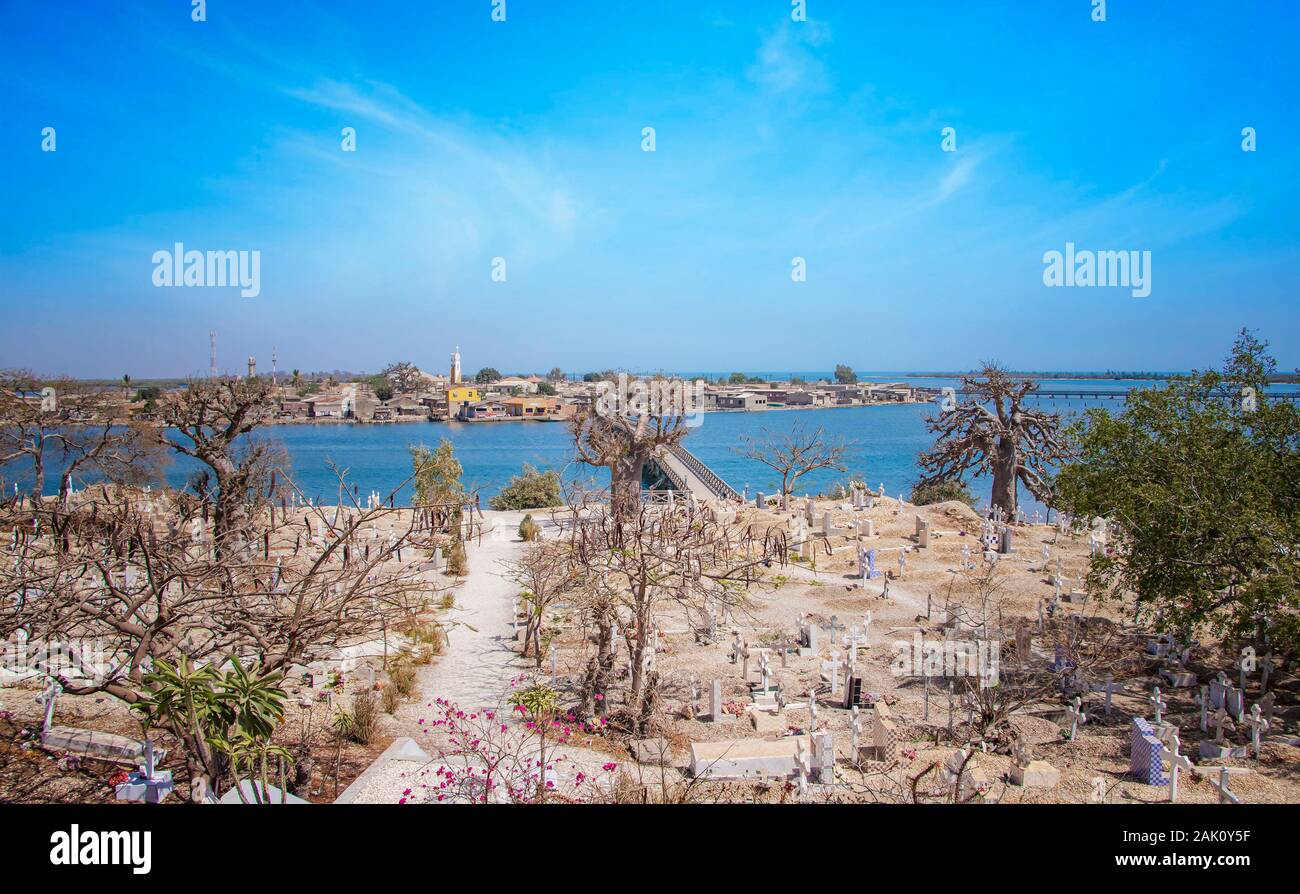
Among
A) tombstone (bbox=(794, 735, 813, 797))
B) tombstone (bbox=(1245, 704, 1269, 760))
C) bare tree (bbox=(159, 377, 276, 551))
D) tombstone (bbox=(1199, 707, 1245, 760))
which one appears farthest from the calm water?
tombstone (bbox=(794, 735, 813, 797))

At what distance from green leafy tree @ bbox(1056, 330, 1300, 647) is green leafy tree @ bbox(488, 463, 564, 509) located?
26.8 m

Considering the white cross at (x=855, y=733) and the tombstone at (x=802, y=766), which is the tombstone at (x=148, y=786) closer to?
the tombstone at (x=802, y=766)

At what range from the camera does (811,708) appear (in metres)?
11.3

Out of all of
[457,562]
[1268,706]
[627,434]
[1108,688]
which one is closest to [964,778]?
[1108,688]

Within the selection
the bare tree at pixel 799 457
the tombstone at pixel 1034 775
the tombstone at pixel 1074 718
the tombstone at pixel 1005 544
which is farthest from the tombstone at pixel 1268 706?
the bare tree at pixel 799 457

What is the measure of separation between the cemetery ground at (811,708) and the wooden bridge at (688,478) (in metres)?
17.4

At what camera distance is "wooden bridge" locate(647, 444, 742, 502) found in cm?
4075

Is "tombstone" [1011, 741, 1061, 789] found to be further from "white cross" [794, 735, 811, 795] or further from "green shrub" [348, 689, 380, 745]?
"green shrub" [348, 689, 380, 745]

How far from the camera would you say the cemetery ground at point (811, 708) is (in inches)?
349
